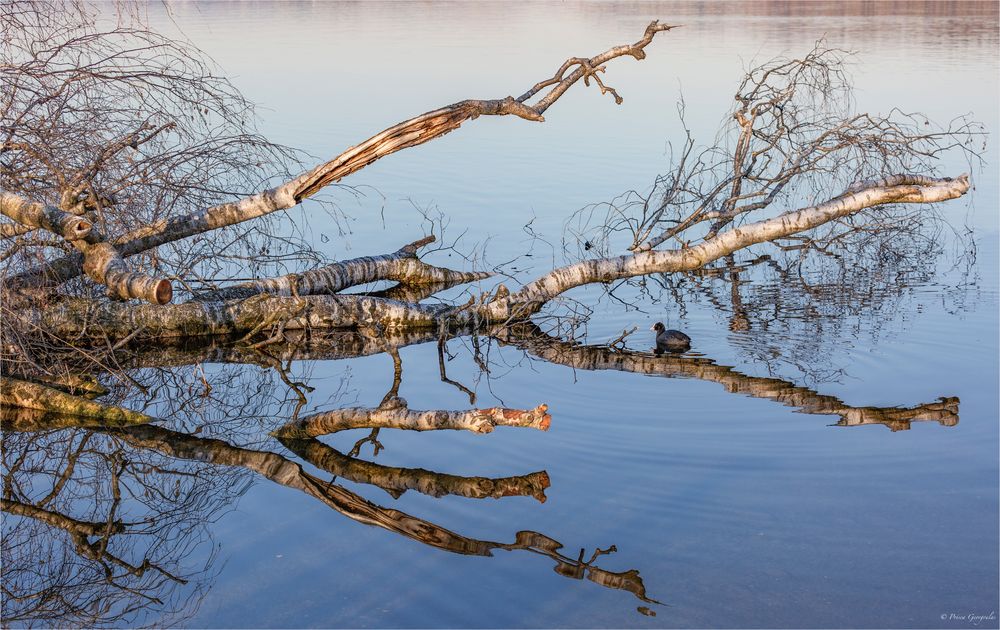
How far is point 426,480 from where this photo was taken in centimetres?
736

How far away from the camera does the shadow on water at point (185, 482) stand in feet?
20.1

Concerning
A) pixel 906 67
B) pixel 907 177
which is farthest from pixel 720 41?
pixel 907 177

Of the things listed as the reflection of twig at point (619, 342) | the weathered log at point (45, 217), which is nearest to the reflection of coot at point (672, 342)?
the reflection of twig at point (619, 342)

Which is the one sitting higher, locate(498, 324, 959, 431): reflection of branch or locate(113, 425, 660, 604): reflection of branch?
locate(113, 425, 660, 604): reflection of branch

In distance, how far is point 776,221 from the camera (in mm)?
11656

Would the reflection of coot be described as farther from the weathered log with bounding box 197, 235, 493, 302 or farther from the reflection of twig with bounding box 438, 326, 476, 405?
the weathered log with bounding box 197, 235, 493, 302

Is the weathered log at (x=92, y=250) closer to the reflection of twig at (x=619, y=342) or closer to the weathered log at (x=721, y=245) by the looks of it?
the weathered log at (x=721, y=245)

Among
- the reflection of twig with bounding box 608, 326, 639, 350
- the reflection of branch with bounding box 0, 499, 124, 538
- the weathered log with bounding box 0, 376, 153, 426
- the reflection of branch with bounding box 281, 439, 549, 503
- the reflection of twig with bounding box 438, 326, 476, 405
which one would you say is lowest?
the reflection of twig with bounding box 608, 326, 639, 350

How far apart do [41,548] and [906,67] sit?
2735 centimetres

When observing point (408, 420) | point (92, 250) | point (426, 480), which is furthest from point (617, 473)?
point (92, 250)

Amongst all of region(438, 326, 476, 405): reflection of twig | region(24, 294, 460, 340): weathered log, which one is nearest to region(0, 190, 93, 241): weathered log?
region(24, 294, 460, 340): weathered log

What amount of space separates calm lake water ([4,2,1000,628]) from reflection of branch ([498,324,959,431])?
0.03 metres

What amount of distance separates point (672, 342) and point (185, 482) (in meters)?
4.84

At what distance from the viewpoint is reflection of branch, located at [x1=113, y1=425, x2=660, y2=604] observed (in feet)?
20.1
